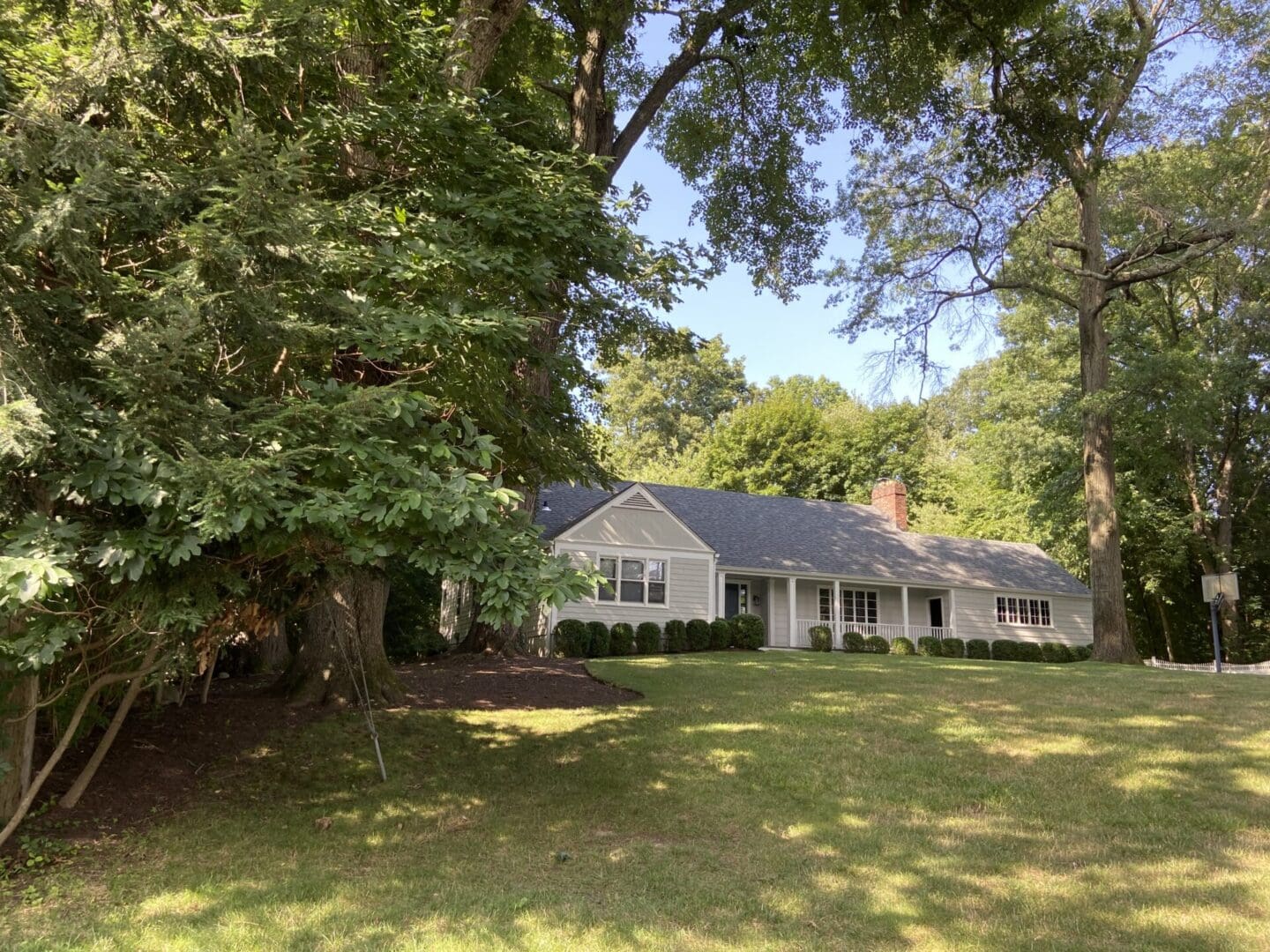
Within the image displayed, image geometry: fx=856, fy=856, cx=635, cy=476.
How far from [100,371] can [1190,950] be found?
6.59m

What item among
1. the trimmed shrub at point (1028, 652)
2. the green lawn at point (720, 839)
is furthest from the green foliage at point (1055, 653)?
the green lawn at point (720, 839)

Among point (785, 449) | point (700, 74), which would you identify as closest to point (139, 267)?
point (700, 74)

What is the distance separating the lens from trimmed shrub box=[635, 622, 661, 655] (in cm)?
2062

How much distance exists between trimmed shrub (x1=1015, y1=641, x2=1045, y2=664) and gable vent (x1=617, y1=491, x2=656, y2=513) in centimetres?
1253

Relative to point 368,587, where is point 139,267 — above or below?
above

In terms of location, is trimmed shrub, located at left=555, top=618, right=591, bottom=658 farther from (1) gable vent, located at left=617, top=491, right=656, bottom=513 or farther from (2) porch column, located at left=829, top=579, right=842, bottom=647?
(2) porch column, located at left=829, top=579, right=842, bottom=647

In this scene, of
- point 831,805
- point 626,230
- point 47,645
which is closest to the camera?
point 47,645

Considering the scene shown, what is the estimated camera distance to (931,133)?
45.7ft

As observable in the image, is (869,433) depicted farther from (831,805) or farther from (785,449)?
(831,805)

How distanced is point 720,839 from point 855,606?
22012 millimetres

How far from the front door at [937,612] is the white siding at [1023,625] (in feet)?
2.91

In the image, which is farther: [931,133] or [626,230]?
[931,133]

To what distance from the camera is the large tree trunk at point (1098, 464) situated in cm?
2033

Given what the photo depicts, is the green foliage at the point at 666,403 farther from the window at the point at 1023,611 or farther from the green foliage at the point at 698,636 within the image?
the green foliage at the point at 698,636
